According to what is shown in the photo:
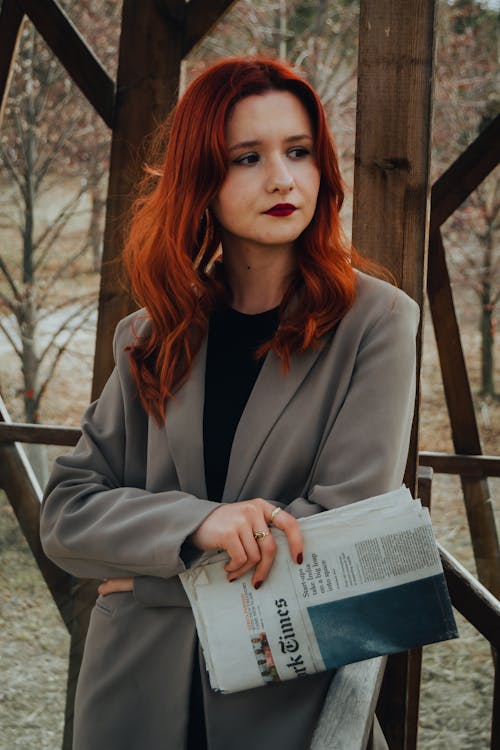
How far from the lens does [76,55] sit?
312 centimetres

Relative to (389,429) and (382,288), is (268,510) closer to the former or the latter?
(389,429)

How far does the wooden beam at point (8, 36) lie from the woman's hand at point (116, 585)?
257cm

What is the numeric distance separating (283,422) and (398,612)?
16.4 inches

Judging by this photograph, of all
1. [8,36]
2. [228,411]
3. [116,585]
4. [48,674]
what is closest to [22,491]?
[48,674]

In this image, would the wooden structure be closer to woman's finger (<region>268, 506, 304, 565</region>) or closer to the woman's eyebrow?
woman's finger (<region>268, 506, 304, 565</region>)

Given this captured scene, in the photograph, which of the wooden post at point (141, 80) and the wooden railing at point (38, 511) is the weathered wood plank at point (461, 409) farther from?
the wooden post at point (141, 80)

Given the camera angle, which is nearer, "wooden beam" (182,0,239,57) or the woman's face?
Answer: the woman's face

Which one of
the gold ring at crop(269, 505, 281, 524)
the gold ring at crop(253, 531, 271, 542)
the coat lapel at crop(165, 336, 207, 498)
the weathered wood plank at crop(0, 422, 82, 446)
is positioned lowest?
the weathered wood plank at crop(0, 422, 82, 446)

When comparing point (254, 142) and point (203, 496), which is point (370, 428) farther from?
point (254, 142)

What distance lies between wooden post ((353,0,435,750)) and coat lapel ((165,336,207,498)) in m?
0.55

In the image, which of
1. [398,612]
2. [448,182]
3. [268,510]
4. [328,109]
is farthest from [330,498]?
[328,109]

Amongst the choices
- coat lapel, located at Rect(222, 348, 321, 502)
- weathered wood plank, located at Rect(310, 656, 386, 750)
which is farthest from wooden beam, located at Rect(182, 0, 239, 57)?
weathered wood plank, located at Rect(310, 656, 386, 750)

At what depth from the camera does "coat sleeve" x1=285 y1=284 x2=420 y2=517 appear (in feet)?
4.81

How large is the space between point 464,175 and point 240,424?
2.21 meters
